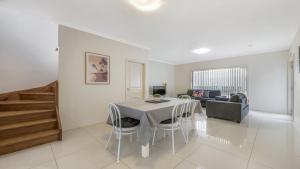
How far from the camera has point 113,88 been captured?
401 cm

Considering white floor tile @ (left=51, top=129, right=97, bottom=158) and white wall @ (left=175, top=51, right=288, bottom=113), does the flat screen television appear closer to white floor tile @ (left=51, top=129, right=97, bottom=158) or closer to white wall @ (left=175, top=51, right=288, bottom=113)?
white wall @ (left=175, top=51, right=288, bottom=113)

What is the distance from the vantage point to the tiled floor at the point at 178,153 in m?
1.80

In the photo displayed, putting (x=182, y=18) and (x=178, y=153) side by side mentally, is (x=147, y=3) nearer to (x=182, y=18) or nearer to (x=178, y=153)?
(x=182, y=18)

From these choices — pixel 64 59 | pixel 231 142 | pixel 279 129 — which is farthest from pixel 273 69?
pixel 64 59

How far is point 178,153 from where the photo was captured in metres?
2.11

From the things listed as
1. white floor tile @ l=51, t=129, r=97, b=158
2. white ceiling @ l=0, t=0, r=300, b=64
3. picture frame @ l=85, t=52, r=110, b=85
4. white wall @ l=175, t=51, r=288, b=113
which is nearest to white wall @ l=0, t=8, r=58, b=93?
white ceiling @ l=0, t=0, r=300, b=64

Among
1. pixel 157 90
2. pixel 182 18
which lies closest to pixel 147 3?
pixel 182 18

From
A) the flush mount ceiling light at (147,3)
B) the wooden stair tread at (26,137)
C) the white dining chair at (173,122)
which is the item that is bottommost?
the wooden stair tread at (26,137)

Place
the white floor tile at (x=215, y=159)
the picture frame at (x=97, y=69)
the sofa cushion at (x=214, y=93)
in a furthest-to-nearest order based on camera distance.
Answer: the sofa cushion at (x=214, y=93) → the picture frame at (x=97, y=69) → the white floor tile at (x=215, y=159)

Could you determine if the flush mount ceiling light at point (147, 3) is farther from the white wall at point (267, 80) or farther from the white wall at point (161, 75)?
the white wall at point (267, 80)

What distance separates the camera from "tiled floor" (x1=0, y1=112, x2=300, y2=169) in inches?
70.9

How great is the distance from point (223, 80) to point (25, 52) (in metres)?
7.73

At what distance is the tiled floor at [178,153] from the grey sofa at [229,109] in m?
0.88

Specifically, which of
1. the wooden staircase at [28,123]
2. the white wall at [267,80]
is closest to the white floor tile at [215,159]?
the wooden staircase at [28,123]
